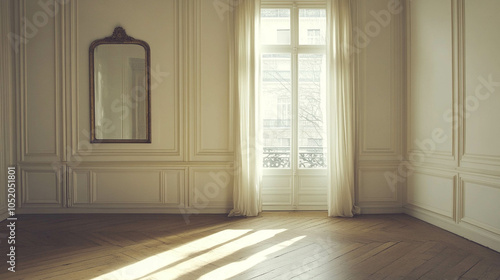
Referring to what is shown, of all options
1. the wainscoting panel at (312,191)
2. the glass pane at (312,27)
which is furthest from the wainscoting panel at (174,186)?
the glass pane at (312,27)

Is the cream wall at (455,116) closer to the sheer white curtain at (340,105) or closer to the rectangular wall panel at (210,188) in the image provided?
the sheer white curtain at (340,105)

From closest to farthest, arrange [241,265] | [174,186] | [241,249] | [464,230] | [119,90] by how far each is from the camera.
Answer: [241,265] → [241,249] → [464,230] → [119,90] → [174,186]

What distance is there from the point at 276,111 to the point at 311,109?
1.56 feet

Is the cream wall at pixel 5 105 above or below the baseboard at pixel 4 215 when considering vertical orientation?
above

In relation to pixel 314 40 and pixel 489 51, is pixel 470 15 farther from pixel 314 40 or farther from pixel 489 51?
pixel 314 40

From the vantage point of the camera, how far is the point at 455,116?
3799 millimetres

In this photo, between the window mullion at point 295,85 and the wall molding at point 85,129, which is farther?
the window mullion at point 295,85

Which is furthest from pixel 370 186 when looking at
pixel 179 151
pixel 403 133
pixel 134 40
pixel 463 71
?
pixel 134 40

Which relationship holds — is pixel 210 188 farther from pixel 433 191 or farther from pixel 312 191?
pixel 433 191

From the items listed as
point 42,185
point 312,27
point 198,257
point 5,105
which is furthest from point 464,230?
point 5,105

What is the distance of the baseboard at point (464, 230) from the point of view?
3.30m

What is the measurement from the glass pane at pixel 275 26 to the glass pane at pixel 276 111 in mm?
209

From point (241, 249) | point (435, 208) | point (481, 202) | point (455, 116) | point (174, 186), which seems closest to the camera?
point (241, 249)

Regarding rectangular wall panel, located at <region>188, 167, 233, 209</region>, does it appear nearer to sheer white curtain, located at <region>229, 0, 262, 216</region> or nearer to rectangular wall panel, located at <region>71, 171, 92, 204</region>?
sheer white curtain, located at <region>229, 0, 262, 216</region>
